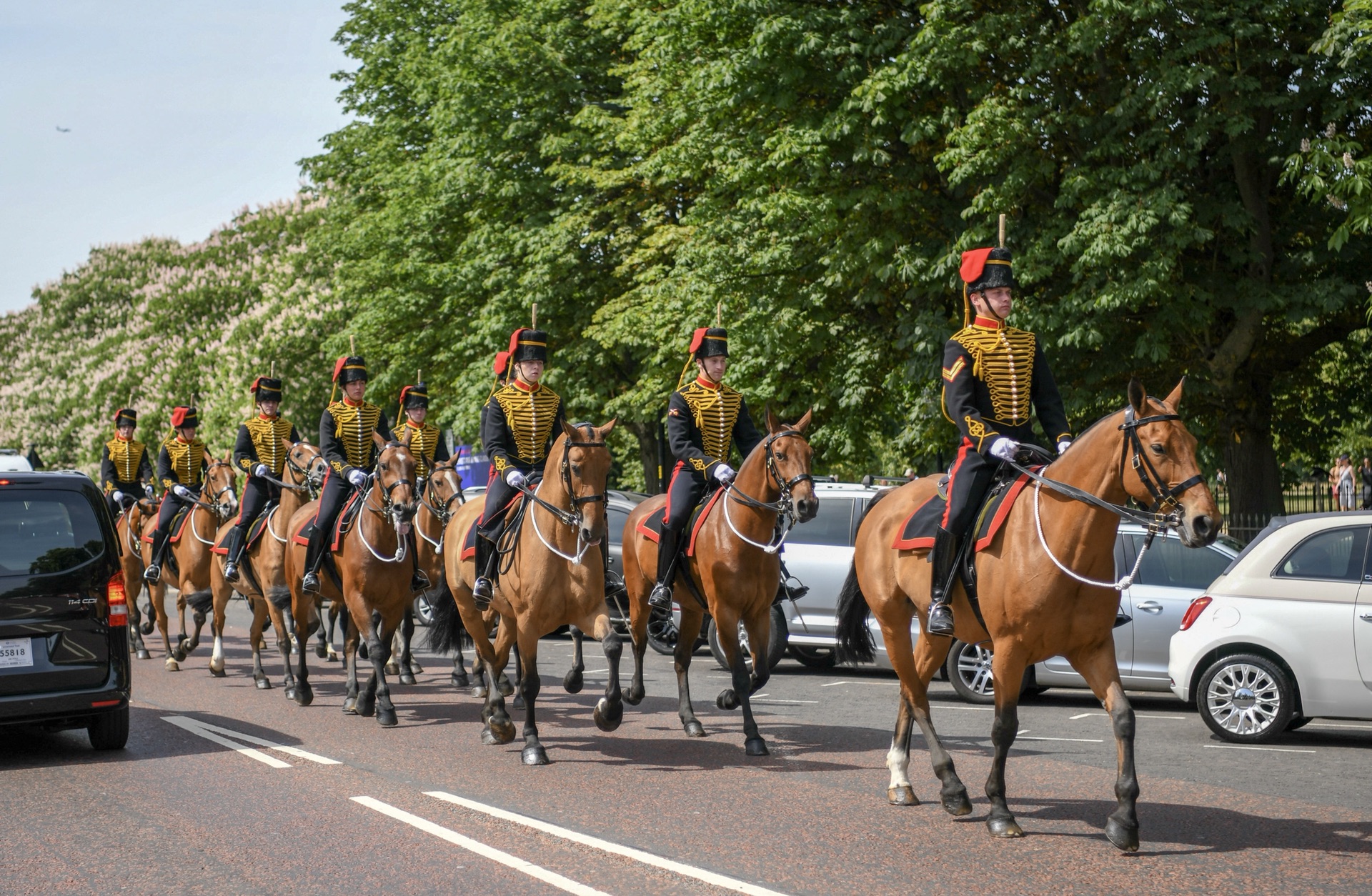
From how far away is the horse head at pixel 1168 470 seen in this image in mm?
7133

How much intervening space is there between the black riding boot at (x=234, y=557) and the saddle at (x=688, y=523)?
539 cm

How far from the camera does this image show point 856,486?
1664 centimetres

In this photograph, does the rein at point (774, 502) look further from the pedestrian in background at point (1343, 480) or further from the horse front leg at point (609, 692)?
the pedestrian in background at point (1343, 480)

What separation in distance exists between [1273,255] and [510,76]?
17.8 meters

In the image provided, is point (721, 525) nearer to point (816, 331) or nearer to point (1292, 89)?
point (1292, 89)

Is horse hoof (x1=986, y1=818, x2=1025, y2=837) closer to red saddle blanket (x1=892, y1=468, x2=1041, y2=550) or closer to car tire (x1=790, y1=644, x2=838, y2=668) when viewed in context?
red saddle blanket (x1=892, y1=468, x2=1041, y2=550)

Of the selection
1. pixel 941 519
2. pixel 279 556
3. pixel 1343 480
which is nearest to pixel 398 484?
pixel 279 556

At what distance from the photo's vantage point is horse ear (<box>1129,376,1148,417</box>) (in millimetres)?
7211

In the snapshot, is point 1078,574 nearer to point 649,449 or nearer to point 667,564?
point 667,564

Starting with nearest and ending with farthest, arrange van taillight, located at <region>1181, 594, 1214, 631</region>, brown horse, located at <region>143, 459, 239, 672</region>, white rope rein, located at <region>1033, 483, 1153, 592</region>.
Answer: white rope rein, located at <region>1033, 483, 1153, 592</region>, van taillight, located at <region>1181, 594, 1214, 631</region>, brown horse, located at <region>143, 459, 239, 672</region>

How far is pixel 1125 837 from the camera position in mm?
7289

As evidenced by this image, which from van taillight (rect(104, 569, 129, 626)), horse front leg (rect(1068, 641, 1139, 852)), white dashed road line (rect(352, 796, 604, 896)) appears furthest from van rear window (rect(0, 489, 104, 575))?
horse front leg (rect(1068, 641, 1139, 852))

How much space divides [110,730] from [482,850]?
466 cm

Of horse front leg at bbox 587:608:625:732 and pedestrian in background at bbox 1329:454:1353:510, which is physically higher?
pedestrian in background at bbox 1329:454:1353:510
